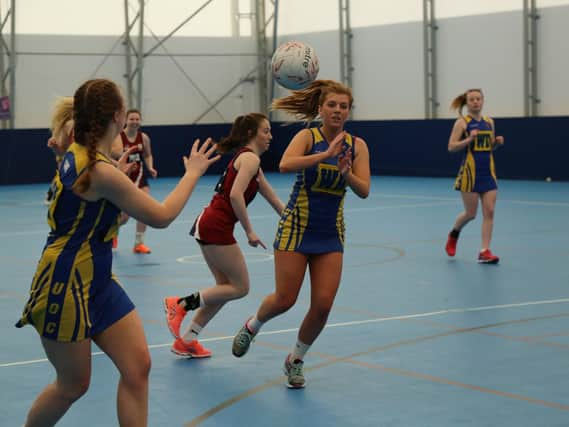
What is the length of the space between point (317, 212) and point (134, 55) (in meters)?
24.8

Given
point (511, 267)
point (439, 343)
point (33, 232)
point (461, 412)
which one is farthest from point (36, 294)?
point (33, 232)

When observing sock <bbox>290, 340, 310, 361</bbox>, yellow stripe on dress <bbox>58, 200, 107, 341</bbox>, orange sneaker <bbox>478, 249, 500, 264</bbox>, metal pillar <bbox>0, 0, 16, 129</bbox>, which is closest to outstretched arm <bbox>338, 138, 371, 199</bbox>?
sock <bbox>290, 340, 310, 361</bbox>

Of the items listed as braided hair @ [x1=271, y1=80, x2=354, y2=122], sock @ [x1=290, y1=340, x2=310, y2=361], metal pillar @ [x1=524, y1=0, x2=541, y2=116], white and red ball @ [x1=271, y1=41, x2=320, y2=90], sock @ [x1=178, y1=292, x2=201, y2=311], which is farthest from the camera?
metal pillar @ [x1=524, y1=0, x2=541, y2=116]

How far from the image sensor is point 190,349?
7.40 metres

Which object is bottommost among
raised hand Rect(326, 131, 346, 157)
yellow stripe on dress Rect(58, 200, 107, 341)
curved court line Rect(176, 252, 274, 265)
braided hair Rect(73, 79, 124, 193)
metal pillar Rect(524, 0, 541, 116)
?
curved court line Rect(176, 252, 274, 265)

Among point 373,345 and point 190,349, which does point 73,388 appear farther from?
point 373,345

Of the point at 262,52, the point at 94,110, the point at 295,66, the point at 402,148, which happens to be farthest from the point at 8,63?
the point at 94,110

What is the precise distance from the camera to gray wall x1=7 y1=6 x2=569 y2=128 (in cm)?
2528

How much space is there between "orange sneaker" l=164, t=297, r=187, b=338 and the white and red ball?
12.5 feet

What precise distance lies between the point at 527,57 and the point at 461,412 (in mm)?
20303

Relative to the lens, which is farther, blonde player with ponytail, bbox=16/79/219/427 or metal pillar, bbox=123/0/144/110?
metal pillar, bbox=123/0/144/110

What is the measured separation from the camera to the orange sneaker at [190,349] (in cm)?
741

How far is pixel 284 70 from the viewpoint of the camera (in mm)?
10977

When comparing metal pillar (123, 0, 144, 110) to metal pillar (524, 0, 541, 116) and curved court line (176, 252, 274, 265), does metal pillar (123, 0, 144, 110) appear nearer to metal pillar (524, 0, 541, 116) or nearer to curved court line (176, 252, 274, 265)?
metal pillar (524, 0, 541, 116)
